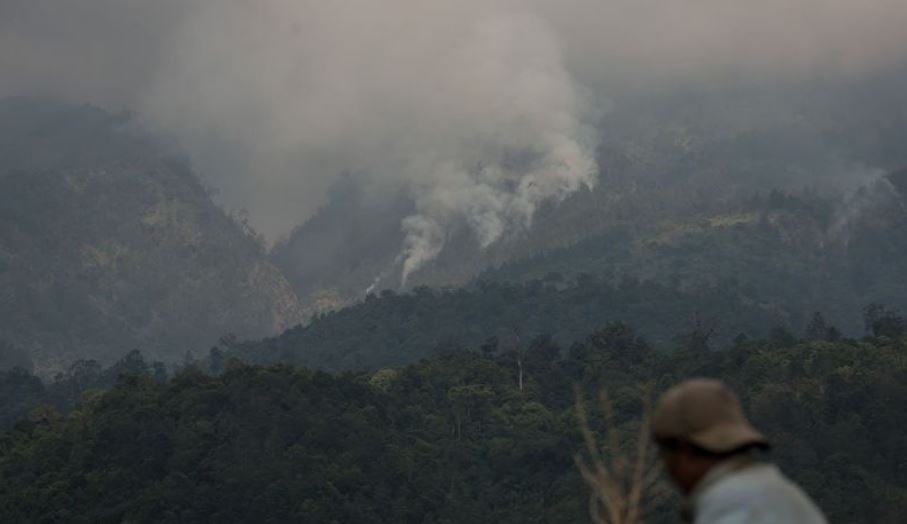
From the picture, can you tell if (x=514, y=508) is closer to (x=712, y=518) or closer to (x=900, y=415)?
(x=900, y=415)

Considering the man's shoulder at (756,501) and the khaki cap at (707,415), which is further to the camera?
the khaki cap at (707,415)

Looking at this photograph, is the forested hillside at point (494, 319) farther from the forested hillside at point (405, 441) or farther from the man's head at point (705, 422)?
the man's head at point (705, 422)

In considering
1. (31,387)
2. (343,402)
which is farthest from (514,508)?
(31,387)

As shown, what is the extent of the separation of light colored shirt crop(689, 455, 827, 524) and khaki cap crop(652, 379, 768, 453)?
0.20 ft

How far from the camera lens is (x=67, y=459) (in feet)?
257

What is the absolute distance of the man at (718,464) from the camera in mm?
3248

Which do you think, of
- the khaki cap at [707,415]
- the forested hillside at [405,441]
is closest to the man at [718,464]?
→ the khaki cap at [707,415]

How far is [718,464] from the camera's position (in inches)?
137

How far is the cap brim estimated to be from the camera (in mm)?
3385

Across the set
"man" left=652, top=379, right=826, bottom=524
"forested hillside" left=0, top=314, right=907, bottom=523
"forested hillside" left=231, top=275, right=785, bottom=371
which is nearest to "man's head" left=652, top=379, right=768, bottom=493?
"man" left=652, top=379, right=826, bottom=524

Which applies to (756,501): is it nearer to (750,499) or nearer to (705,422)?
(750,499)

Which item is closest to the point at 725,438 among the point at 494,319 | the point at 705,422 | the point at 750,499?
the point at 705,422

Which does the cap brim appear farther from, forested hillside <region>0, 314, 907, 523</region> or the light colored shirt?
forested hillside <region>0, 314, 907, 523</region>

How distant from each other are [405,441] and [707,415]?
80662 mm
